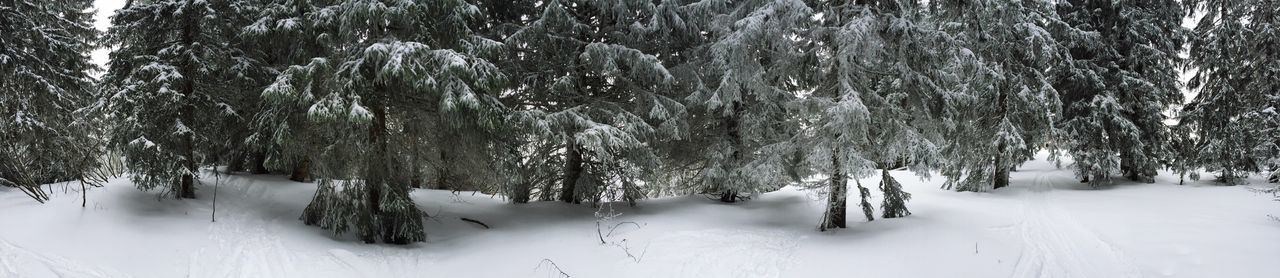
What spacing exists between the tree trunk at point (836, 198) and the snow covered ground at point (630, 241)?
34 centimetres

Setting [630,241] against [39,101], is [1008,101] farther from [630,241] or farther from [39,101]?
[39,101]

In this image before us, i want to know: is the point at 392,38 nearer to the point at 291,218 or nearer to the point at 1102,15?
the point at 291,218

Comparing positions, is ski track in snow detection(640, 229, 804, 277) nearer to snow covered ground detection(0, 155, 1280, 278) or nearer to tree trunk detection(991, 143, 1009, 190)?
snow covered ground detection(0, 155, 1280, 278)

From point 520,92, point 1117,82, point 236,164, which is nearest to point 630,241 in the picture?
point 520,92

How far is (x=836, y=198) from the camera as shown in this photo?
1075 cm

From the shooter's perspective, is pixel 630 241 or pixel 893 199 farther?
pixel 893 199

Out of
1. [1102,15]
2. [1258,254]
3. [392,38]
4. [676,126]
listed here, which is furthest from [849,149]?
[1102,15]

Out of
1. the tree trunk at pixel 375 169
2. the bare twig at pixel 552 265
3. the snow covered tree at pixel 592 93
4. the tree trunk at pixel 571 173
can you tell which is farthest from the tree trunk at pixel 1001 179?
the tree trunk at pixel 375 169

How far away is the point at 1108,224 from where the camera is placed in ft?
36.8

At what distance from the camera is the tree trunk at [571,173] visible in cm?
1301

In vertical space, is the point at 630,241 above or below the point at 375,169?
below

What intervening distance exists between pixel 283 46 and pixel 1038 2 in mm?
16309

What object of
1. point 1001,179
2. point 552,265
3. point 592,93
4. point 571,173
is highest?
point 592,93

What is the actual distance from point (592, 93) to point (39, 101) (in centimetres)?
1007
